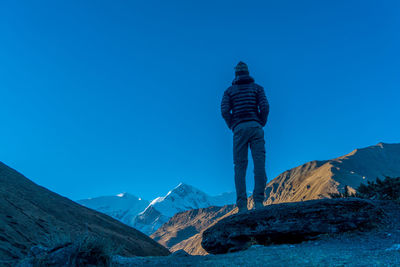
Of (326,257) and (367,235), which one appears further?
(367,235)

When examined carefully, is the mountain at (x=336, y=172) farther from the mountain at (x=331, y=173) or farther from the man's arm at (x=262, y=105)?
the man's arm at (x=262, y=105)

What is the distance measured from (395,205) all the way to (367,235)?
260 cm

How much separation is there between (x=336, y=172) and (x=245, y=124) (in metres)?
126

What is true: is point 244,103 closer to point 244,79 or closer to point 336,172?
point 244,79

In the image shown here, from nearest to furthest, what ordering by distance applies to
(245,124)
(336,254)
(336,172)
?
(336,254), (245,124), (336,172)

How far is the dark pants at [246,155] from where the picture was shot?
1032 centimetres

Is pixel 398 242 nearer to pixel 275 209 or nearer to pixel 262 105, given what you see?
pixel 275 209

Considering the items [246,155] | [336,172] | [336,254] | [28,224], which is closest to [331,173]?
[336,172]

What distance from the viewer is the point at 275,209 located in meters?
8.05

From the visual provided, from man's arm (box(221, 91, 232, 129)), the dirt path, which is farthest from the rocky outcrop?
man's arm (box(221, 91, 232, 129))

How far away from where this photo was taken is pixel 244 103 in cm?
1078

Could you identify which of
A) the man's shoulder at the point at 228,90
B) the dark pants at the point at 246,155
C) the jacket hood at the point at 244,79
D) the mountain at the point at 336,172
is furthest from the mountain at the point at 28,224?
the mountain at the point at 336,172

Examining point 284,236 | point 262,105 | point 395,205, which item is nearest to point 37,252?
point 284,236

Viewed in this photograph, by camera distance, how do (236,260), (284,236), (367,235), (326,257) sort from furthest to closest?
(284,236) → (367,235) → (236,260) → (326,257)
